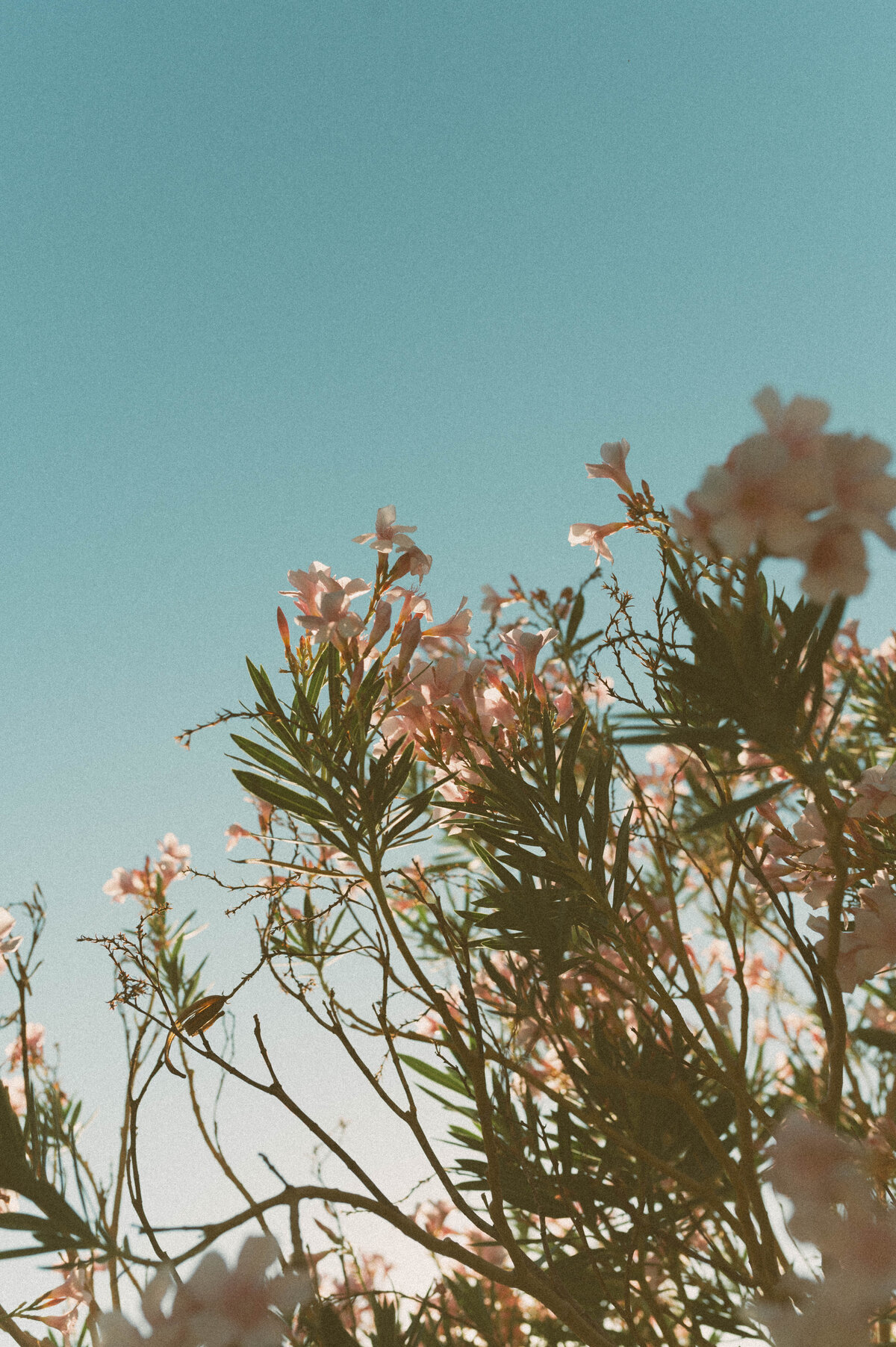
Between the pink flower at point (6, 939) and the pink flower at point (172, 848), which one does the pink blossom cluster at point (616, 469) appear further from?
the pink flower at point (172, 848)

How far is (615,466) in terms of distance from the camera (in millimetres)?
882

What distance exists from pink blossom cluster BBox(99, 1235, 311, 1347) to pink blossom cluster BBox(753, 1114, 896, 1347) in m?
0.25

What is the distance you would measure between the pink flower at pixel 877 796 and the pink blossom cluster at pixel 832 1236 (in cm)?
34

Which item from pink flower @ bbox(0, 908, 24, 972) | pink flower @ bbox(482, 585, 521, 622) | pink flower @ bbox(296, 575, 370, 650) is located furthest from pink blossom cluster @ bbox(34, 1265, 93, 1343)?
pink flower @ bbox(482, 585, 521, 622)

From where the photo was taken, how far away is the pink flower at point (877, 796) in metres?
0.79

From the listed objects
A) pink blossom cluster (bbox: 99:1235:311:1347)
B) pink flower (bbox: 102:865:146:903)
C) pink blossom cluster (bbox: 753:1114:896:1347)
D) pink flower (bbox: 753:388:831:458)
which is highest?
pink flower (bbox: 102:865:146:903)

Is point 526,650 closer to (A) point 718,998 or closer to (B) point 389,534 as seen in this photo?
(B) point 389,534

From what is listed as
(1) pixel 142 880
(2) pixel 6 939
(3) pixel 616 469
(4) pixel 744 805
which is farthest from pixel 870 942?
(1) pixel 142 880

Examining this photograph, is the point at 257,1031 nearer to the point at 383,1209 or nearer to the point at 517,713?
the point at 383,1209

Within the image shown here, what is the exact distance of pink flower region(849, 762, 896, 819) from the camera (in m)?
0.79

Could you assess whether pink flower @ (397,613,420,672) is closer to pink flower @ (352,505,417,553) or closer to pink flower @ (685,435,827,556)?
pink flower @ (352,505,417,553)

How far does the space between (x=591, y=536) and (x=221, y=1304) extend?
747 millimetres

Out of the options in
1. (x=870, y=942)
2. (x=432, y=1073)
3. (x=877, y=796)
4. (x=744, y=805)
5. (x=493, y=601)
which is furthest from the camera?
(x=493, y=601)

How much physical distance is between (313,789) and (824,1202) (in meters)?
0.60
